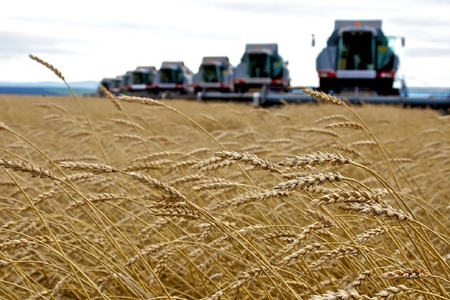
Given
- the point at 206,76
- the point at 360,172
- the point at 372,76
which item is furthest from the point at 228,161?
the point at 206,76

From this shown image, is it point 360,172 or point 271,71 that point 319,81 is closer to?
point 271,71

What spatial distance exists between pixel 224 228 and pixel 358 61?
18388 millimetres

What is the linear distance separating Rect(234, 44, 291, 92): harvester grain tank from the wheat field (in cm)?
1796

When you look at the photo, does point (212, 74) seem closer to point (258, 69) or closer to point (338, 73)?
point (258, 69)

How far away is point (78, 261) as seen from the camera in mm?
2729

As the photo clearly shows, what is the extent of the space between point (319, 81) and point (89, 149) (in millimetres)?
14611

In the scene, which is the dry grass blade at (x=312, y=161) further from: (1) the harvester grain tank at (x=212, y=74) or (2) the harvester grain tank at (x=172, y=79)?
(2) the harvester grain tank at (x=172, y=79)

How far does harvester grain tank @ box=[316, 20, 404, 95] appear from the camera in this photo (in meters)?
18.7

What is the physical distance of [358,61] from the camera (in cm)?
1891

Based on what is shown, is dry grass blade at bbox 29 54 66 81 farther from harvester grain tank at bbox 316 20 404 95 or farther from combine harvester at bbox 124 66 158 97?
combine harvester at bbox 124 66 158 97

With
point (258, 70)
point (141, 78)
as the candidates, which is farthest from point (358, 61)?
point (141, 78)

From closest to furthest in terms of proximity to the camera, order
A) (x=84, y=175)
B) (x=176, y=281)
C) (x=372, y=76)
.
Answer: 1. (x=84, y=175)
2. (x=176, y=281)
3. (x=372, y=76)

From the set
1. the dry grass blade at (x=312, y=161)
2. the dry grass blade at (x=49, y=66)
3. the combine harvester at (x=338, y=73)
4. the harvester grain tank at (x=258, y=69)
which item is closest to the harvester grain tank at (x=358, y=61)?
the combine harvester at (x=338, y=73)

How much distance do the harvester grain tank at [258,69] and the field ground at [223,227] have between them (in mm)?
17701
